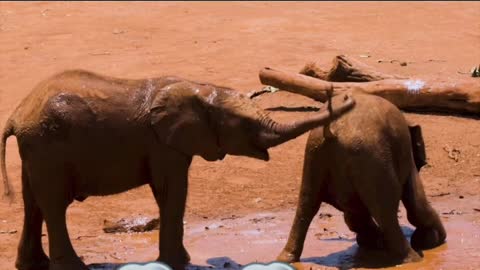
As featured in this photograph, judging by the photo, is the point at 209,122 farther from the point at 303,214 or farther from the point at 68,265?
the point at 68,265

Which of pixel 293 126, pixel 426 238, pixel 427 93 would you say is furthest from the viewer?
pixel 427 93

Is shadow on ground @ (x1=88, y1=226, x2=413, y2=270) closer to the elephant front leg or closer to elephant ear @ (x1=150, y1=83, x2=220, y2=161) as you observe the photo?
the elephant front leg

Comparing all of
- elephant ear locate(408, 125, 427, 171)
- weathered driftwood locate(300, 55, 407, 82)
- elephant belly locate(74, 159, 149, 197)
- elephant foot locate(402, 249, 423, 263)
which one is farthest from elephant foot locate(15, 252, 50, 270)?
weathered driftwood locate(300, 55, 407, 82)

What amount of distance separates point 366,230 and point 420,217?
43 centimetres

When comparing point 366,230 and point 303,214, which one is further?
point 366,230

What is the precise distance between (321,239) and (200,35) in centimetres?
1015

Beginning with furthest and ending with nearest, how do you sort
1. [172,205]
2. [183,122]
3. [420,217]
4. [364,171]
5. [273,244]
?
1. [273,244]
2. [420,217]
3. [364,171]
4. [172,205]
5. [183,122]

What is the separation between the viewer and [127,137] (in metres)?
7.77

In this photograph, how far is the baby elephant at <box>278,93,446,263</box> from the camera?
26.3 feet

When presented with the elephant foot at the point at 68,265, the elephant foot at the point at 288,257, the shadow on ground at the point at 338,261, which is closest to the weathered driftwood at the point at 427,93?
the shadow on ground at the point at 338,261

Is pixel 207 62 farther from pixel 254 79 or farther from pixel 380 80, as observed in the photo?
pixel 380 80

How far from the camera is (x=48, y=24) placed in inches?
795

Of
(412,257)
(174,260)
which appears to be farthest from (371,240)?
(174,260)

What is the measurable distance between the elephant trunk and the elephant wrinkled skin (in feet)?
0.03
